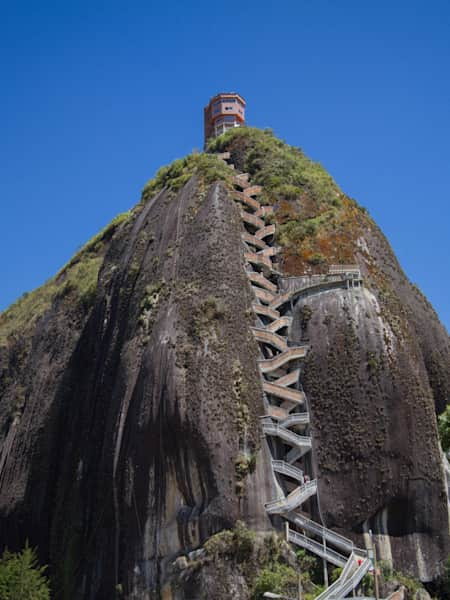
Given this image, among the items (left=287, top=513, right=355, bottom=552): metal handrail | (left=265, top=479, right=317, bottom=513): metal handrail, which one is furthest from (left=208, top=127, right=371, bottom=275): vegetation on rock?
(left=287, top=513, right=355, bottom=552): metal handrail

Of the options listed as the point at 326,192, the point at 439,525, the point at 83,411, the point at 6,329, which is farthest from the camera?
the point at 6,329

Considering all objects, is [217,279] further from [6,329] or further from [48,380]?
[6,329]

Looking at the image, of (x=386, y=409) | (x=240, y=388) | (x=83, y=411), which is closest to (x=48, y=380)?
(x=83, y=411)

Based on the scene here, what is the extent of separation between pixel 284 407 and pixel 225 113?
4878 cm

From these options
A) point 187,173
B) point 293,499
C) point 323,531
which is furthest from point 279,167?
point 323,531

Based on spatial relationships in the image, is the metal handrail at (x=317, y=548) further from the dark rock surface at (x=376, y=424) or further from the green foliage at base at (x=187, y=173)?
the green foliage at base at (x=187, y=173)

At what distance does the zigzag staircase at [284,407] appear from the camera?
39.7 meters

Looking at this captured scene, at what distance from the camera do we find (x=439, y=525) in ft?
138

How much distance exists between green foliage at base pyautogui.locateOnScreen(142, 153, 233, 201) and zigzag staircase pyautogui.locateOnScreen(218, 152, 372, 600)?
7.22 ft

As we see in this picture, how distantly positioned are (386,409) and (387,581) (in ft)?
29.7

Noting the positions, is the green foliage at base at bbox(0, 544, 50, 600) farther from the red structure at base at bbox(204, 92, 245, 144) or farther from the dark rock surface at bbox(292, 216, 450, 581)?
the red structure at base at bbox(204, 92, 245, 144)

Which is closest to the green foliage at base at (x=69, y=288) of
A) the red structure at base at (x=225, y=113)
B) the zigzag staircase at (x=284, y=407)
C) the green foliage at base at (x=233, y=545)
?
the zigzag staircase at (x=284, y=407)

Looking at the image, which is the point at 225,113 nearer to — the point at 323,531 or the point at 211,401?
the point at 211,401

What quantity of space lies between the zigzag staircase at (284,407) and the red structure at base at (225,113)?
1281 inches
